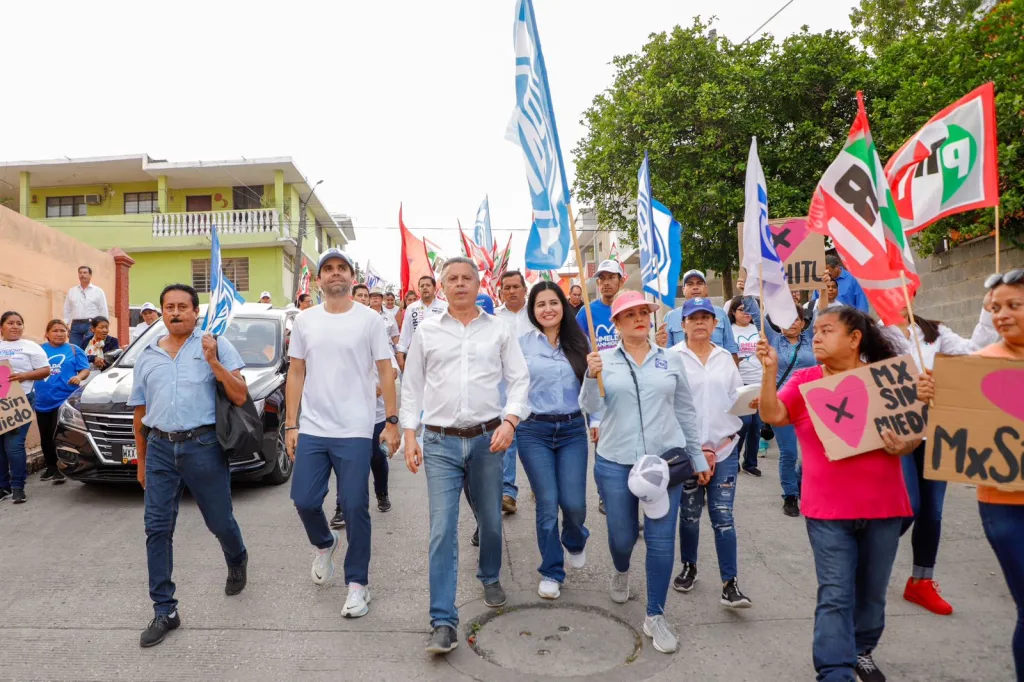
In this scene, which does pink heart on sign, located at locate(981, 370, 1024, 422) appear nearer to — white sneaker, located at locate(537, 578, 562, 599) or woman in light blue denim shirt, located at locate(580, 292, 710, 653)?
woman in light blue denim shirt, located at locate(580, 292, 710, 653)

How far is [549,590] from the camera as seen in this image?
4.44m

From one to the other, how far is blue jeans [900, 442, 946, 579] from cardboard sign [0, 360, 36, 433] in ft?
24.0

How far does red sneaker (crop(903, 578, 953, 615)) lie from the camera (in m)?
4.16

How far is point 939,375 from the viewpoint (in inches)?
120

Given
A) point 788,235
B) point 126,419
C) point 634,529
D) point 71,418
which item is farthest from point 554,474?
point 71,418

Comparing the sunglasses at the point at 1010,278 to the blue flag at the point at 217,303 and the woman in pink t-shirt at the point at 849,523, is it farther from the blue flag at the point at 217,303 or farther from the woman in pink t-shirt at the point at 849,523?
the blue flag at the point at 217,303

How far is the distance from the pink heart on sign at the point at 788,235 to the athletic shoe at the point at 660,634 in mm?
4027

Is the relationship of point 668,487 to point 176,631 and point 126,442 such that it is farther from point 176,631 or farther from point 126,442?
point 126,442

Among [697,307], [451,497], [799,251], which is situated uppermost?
[799,251]

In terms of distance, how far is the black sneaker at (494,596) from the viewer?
169 inches

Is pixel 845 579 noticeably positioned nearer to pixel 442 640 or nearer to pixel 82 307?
pixel 442 640

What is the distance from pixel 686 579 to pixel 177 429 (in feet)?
10.5

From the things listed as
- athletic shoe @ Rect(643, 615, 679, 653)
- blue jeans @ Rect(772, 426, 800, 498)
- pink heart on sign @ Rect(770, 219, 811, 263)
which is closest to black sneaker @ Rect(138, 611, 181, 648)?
athletic shoe @ Rect(643, 615, 679, 653)

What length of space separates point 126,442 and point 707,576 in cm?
501
